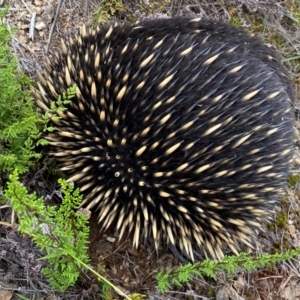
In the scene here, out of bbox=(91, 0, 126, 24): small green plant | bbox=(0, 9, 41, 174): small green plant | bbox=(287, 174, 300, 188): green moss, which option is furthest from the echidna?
bbox=(287, 174, 300, 188): green moss

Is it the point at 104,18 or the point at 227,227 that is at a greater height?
the point at 104,18

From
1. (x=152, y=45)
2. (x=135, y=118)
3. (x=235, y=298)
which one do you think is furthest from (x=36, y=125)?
(x=235, y=298)

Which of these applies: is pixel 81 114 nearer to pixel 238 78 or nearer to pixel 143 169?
pixel 143 169

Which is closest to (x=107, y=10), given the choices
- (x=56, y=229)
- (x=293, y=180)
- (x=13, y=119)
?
(x=13, y=119)

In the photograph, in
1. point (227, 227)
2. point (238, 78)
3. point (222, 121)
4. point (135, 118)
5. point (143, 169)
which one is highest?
point (238, 78)

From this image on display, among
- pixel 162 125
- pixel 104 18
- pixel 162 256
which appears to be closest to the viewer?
pixel 162 125

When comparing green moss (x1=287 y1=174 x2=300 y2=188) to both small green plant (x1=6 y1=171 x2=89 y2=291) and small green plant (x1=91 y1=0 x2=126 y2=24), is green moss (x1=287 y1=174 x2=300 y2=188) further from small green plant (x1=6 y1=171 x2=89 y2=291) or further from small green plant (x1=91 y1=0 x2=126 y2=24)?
small green plant (x1=6 y1=171 x2=89 y2=291)

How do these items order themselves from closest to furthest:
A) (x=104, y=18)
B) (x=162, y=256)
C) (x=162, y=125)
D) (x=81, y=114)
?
1. (x=162, y=125)
2. (x=81, y=114)
3. (x=162, y=256)
4. (x=104, y=18)
